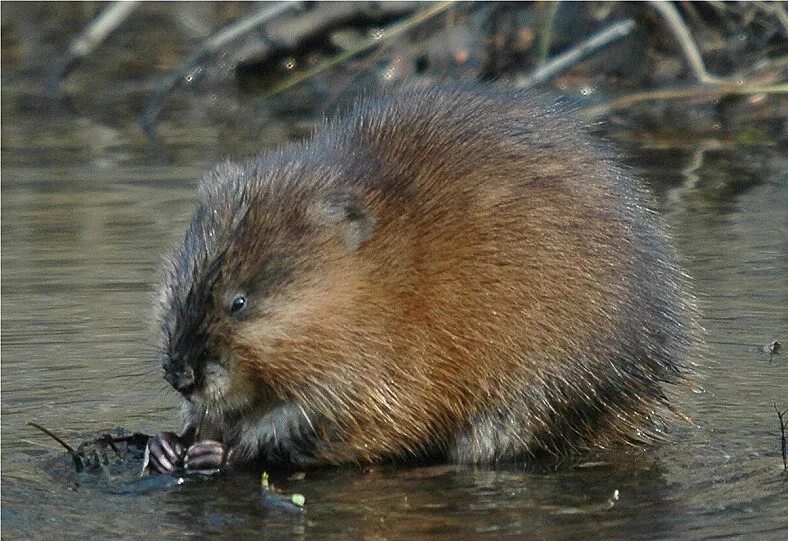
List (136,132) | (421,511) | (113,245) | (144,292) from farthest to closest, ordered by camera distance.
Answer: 1. (136,132)
2. (113,245)
3. (144,292)
4. (421,511)

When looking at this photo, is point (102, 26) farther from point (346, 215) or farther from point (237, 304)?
point (237, 304)

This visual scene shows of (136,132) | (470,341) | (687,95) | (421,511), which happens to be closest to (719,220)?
(687,95)

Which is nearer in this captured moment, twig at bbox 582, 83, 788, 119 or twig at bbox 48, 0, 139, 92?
twig at bbox 582, 83, 788, 119

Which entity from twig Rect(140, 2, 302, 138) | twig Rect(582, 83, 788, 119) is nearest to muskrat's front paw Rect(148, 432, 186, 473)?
twig Rect(582, 83, 788, 119)

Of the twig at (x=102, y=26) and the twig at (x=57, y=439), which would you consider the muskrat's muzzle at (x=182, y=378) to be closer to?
the twig at (x=57, y=439)

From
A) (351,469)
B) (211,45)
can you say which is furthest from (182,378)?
(211,45)

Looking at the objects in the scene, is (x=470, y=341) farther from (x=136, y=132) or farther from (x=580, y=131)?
(x=136, y=132)

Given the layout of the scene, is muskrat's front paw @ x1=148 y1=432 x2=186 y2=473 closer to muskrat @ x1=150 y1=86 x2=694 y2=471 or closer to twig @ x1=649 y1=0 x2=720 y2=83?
muskrat @ x1=150 y1=86 x2=694 y2=471
